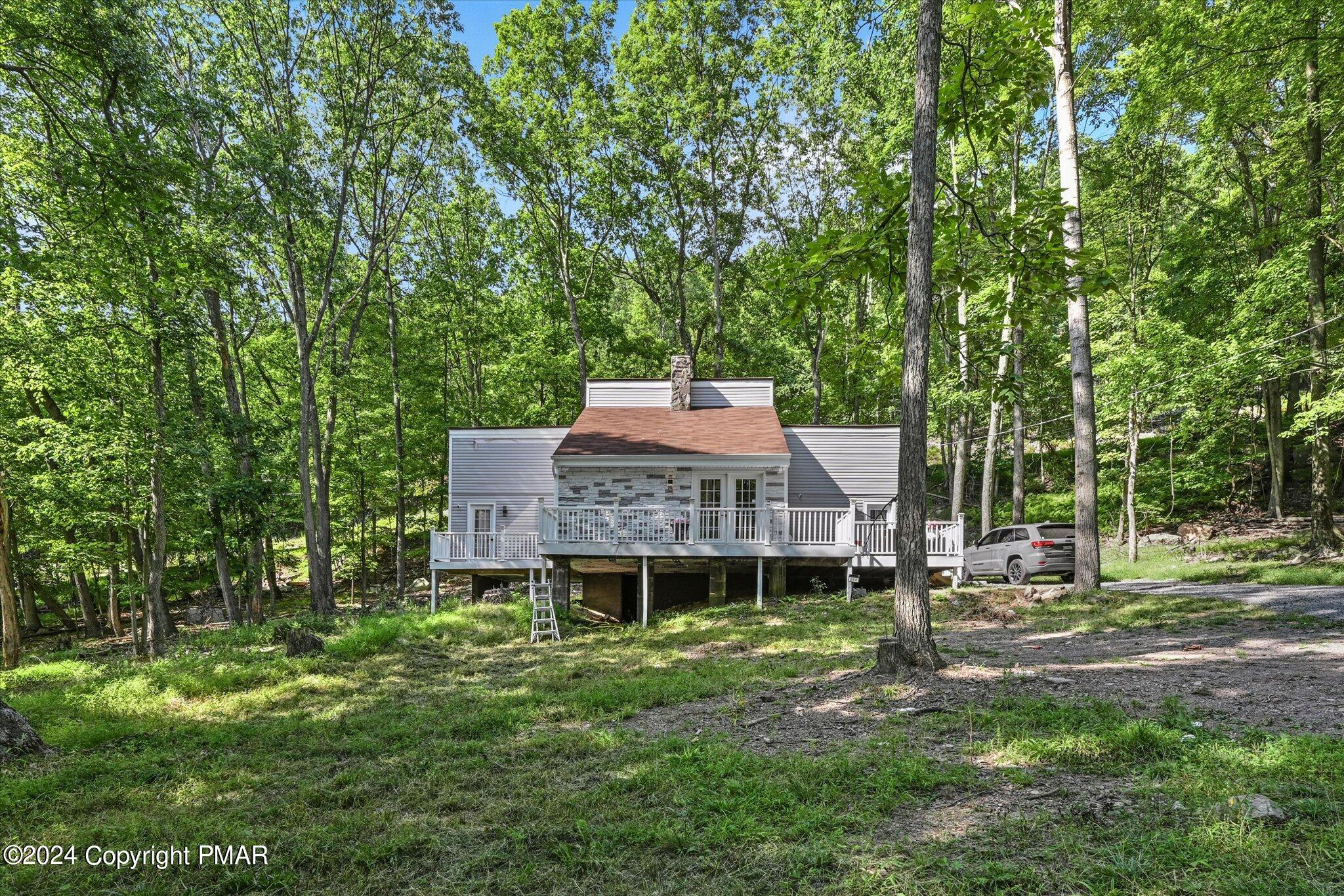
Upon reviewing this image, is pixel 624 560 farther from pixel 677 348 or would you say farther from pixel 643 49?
pixel 643 49

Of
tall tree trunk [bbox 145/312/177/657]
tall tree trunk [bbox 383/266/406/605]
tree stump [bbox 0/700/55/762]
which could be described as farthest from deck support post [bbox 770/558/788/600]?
tall tree trunk [bbox 145/312/177/657]

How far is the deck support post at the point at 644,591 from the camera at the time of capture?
1306 cm

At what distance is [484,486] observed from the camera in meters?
18.0

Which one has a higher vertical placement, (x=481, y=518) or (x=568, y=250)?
(x=568, y=250)

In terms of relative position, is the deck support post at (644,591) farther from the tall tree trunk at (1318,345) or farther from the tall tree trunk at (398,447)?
the tall tree trunk at (1318,345)

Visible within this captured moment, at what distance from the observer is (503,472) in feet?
59.1


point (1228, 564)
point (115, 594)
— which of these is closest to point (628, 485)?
point (1228, 564)

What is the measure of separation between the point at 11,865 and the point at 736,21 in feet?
82.7

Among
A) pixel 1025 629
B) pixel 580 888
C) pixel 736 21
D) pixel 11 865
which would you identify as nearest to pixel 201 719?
pixel 11 865

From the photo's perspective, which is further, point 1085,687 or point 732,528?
point 732,528

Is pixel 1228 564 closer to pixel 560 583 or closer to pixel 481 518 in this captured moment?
pixel 560 583

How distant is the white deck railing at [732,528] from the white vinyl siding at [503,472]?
4218 mm
